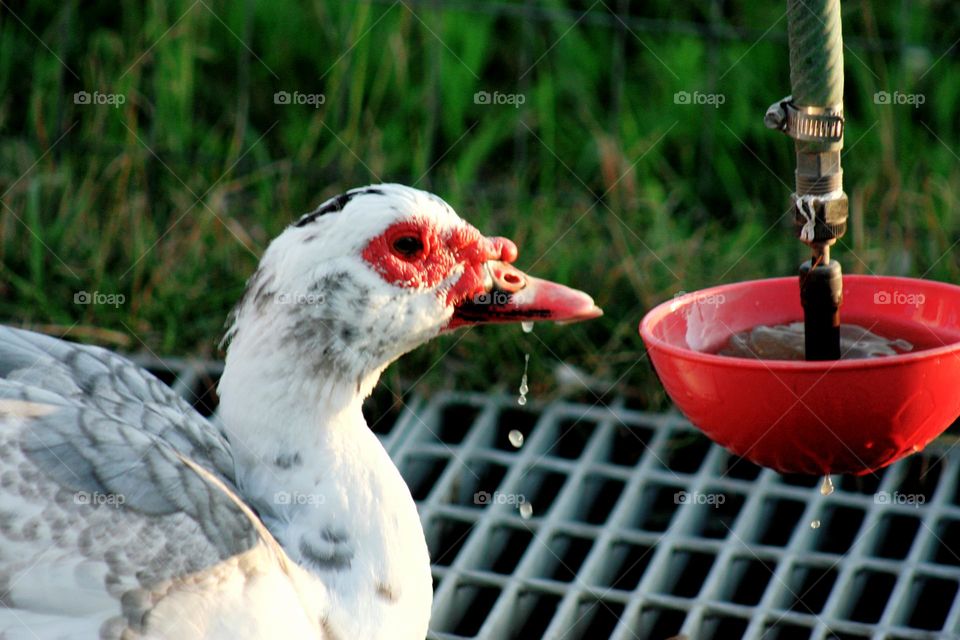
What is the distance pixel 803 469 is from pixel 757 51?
2.55 metres

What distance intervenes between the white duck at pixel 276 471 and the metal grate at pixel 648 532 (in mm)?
625

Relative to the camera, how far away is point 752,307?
2.61m

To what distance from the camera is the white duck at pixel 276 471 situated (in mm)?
2299

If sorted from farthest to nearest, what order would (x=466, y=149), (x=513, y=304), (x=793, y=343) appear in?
(x=466, y=149) → (x=513, y=304) → (x=793, y=343)

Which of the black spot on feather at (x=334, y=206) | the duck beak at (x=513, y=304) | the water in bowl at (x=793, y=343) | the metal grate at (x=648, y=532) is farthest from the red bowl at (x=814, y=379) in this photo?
the metal grate at (x=648, y=532)

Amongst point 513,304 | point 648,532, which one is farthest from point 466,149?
point 513,304

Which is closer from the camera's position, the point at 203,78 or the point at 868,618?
the point at 868,618

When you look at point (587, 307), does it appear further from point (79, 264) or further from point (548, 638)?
point (79, 264)

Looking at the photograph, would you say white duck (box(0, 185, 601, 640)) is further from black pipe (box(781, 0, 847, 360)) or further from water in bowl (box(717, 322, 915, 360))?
black pipe (box(781, 0, 847, 360))

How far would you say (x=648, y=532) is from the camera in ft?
11.1

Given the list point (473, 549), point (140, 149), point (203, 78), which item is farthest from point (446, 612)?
point (203, 78)

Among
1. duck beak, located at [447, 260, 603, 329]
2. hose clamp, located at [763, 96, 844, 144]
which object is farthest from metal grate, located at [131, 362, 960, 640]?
hose clamp, located at [763, 96, 844, 144]

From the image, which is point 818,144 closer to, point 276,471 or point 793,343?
point 793,343

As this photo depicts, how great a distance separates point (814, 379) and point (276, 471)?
889mm
